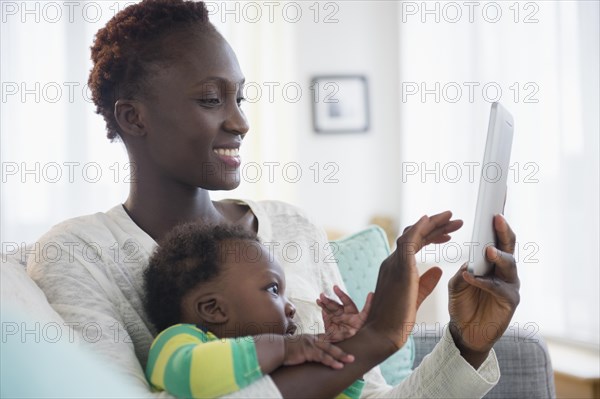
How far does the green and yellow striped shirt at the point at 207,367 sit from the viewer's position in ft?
3.54

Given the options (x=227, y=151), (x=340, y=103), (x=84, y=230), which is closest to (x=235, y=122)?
(x=227, y=151)

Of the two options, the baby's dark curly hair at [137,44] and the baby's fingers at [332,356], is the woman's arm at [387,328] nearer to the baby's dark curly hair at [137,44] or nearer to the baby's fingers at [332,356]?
the baby's fingers at [332,356]

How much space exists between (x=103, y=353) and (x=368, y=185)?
4047 mm

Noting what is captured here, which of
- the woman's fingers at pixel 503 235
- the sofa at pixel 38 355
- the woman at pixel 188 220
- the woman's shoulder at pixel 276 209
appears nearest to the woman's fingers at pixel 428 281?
the woman at pixel 188 220

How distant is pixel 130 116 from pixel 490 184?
2.45 feet

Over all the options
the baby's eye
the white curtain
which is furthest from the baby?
the white curtain

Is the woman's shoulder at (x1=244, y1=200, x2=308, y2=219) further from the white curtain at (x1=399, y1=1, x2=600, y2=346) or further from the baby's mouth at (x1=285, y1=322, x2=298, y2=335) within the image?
the white curtain at (x1=399, y1=1, x2=600, y2=346)

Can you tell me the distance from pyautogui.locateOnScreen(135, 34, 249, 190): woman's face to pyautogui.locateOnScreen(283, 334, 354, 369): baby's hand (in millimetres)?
444

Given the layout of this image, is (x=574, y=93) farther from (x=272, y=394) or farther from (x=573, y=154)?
(x=272, y=394)

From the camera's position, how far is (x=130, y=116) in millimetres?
1547

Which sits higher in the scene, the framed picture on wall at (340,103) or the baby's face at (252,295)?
the framed picture on wall at (340,103)

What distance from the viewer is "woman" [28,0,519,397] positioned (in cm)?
113

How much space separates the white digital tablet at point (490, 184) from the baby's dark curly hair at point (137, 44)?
2.15 ft

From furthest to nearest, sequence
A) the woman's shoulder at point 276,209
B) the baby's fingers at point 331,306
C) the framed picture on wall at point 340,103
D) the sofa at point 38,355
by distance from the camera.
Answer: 1. the framed picture on wall at point 340,103
2. the woman's shoulder at point 276,209
3. the baby's fingers at point 331,306
4. the sofa at point 38,355
